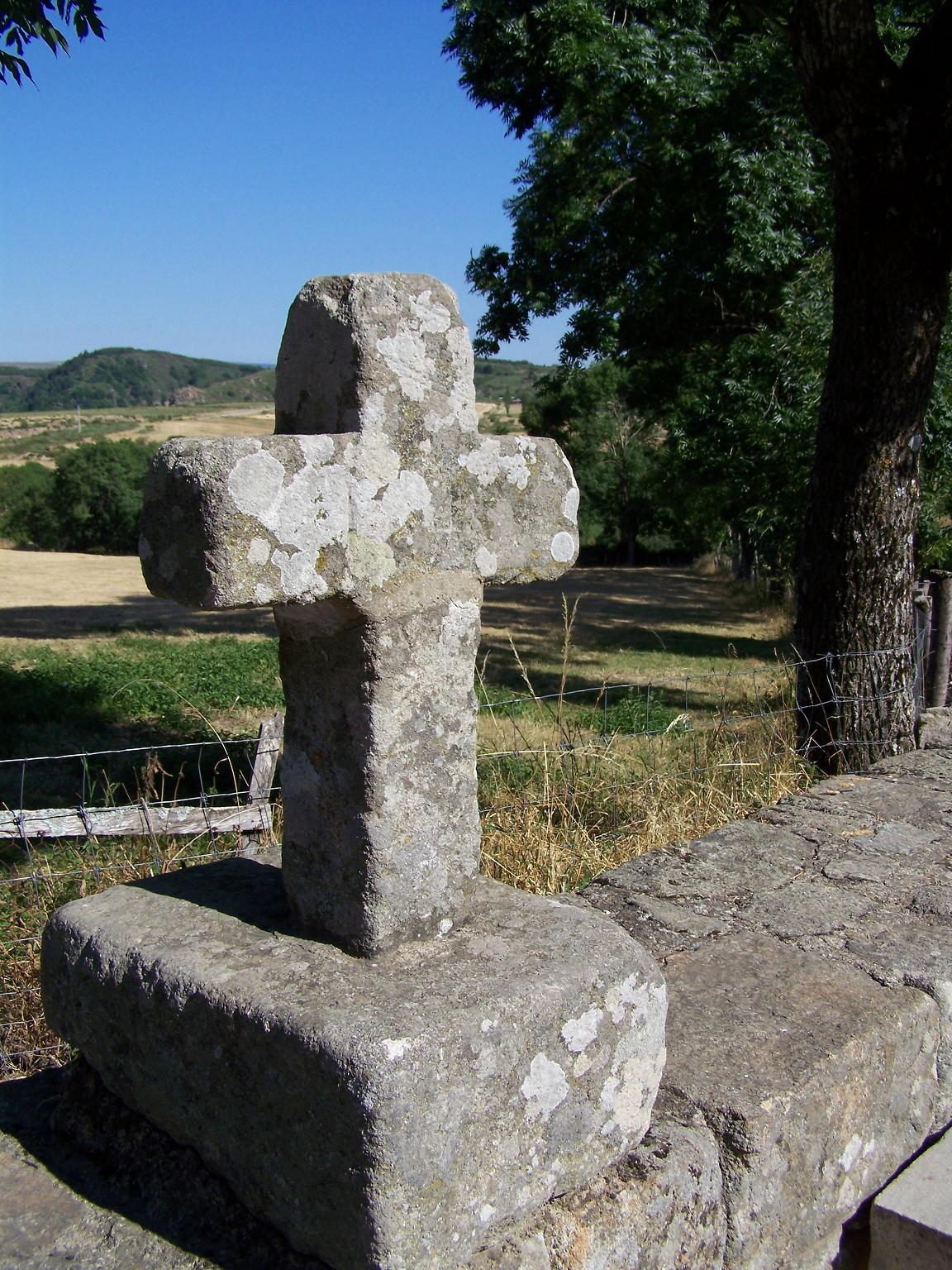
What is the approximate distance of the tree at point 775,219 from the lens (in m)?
4.56

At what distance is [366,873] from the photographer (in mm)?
1824

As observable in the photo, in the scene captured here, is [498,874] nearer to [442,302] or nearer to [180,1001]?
[180,1001]

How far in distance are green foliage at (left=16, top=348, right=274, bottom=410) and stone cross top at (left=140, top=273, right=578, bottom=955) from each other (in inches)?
4425

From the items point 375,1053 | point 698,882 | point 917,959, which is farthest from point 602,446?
point 375,1053

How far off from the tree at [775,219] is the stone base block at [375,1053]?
10.9 feet

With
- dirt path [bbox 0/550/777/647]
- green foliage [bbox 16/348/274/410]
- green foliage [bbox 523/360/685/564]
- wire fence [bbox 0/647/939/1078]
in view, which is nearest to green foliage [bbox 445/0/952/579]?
dirt path [bbox 0/550/777/647]

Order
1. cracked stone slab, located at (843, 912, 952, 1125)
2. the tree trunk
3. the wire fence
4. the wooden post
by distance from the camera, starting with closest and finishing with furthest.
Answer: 1. cracked stone slab, located at (843, 912, 952, 1125)
2. the wire fence
3. the tree trunk
4. the wooden post

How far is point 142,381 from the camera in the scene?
135875mm

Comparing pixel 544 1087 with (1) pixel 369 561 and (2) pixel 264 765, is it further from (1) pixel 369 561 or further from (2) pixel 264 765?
(2) pixel 264 765

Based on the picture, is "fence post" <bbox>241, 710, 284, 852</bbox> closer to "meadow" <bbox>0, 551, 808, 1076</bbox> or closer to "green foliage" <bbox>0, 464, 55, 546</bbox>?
"meadow" <bbox>0, 551, 808, 1076</bbox>

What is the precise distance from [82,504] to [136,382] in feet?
347

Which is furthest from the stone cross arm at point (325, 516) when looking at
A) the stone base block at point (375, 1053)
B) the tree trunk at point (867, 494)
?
the tree trunk at point (867, 494)

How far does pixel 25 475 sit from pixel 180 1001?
1642 inches

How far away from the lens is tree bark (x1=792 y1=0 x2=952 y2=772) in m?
4.51
